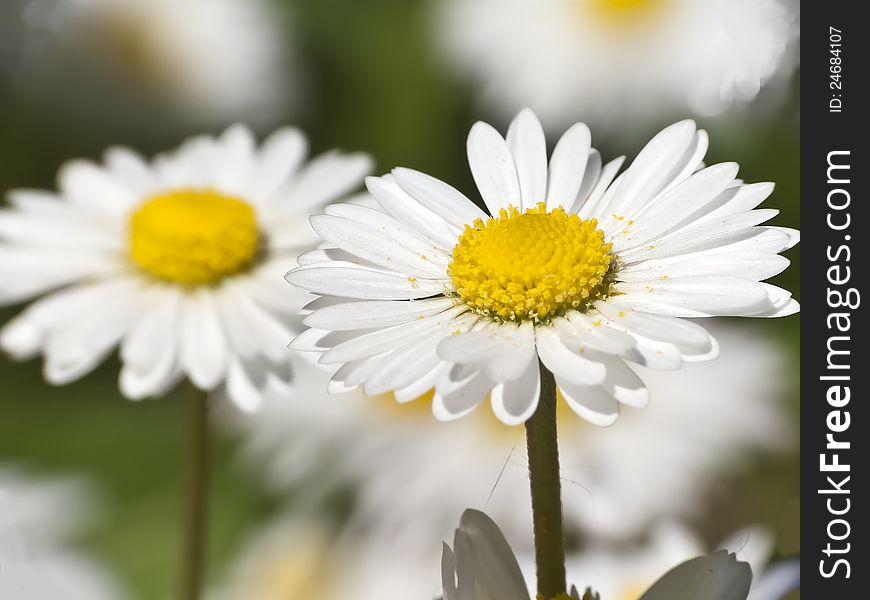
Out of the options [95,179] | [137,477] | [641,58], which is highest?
[641,58]

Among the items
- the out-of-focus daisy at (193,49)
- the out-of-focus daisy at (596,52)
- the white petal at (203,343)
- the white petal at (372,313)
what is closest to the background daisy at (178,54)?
the out-of-focus daisy at (193,49)

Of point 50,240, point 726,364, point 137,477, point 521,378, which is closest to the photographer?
point 521,378

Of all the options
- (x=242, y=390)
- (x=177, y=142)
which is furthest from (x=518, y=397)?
(x=177, y=142)

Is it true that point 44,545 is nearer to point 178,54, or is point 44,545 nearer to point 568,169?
point 568,169

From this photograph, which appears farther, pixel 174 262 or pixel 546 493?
pixel 174 262

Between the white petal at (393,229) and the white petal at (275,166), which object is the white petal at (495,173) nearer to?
the white petal at (393,229)

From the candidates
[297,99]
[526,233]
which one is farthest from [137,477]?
[526,233]
